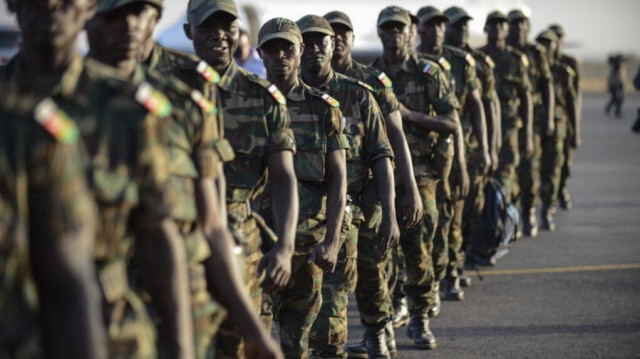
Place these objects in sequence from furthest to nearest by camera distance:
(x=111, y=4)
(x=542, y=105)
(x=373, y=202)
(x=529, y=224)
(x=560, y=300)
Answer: (x=542, y=105) < (x=529, y=224) < (x=560, y=300) < (x=373, y=202) < (x=111, y=4)

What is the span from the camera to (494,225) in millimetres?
9539

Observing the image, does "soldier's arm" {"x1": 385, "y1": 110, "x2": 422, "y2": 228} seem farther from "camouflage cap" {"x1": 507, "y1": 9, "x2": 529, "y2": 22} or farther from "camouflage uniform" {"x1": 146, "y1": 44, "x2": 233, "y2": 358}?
"camouflage cap" {"x1": 507, "y1": 9, "x2": 529, "y2": 22}

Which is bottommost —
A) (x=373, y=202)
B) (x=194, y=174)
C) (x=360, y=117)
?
(x=373, y=202)

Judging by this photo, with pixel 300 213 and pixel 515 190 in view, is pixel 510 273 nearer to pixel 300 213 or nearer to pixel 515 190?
pixel 515 190

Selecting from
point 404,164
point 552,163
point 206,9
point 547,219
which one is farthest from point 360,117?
point 552,163

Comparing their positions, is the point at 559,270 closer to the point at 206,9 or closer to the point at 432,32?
the point at 432,32

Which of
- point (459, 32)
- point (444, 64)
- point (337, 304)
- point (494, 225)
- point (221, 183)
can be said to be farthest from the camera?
point (459, 32)

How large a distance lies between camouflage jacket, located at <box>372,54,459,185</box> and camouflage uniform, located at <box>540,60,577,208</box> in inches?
207

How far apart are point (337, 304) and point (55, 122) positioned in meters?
3.49

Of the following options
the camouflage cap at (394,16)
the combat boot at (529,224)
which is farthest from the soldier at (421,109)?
the combat boot at (529,224)

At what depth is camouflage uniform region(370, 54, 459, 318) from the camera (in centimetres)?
780

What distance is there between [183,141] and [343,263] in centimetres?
301

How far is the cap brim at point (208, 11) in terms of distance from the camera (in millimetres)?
4562

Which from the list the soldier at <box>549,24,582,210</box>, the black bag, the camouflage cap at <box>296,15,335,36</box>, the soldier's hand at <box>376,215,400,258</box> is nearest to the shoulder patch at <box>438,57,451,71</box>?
the black bag
